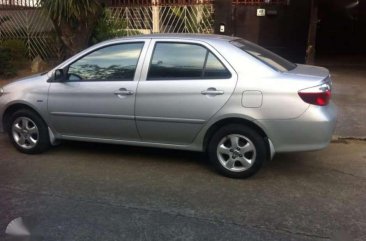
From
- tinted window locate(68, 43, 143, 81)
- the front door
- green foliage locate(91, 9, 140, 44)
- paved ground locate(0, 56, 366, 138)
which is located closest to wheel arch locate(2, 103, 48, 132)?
the front door

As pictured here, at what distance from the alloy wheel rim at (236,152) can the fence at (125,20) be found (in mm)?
6764

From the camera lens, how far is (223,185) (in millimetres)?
5418

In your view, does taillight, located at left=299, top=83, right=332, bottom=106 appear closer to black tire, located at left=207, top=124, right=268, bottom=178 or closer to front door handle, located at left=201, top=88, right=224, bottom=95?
black tire, located at left=207, top=124, right=268, bottom=178

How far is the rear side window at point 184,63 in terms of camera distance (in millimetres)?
5648

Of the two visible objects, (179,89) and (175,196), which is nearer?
(175,196)

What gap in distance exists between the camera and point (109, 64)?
6145 millimetres

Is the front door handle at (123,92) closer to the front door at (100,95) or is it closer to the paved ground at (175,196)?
the front door at (100,95)

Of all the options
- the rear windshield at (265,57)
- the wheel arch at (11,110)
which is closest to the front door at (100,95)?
the wheel arch at (11,110)

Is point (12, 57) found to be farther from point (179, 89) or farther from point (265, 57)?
point (265, 57)

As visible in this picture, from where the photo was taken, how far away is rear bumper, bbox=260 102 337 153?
5.31 m

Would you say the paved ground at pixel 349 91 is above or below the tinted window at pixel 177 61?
below

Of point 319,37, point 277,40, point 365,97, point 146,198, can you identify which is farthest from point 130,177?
point 319,37

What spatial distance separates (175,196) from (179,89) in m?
1.24

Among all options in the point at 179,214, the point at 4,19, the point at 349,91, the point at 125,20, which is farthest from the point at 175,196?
the point at 4,19
